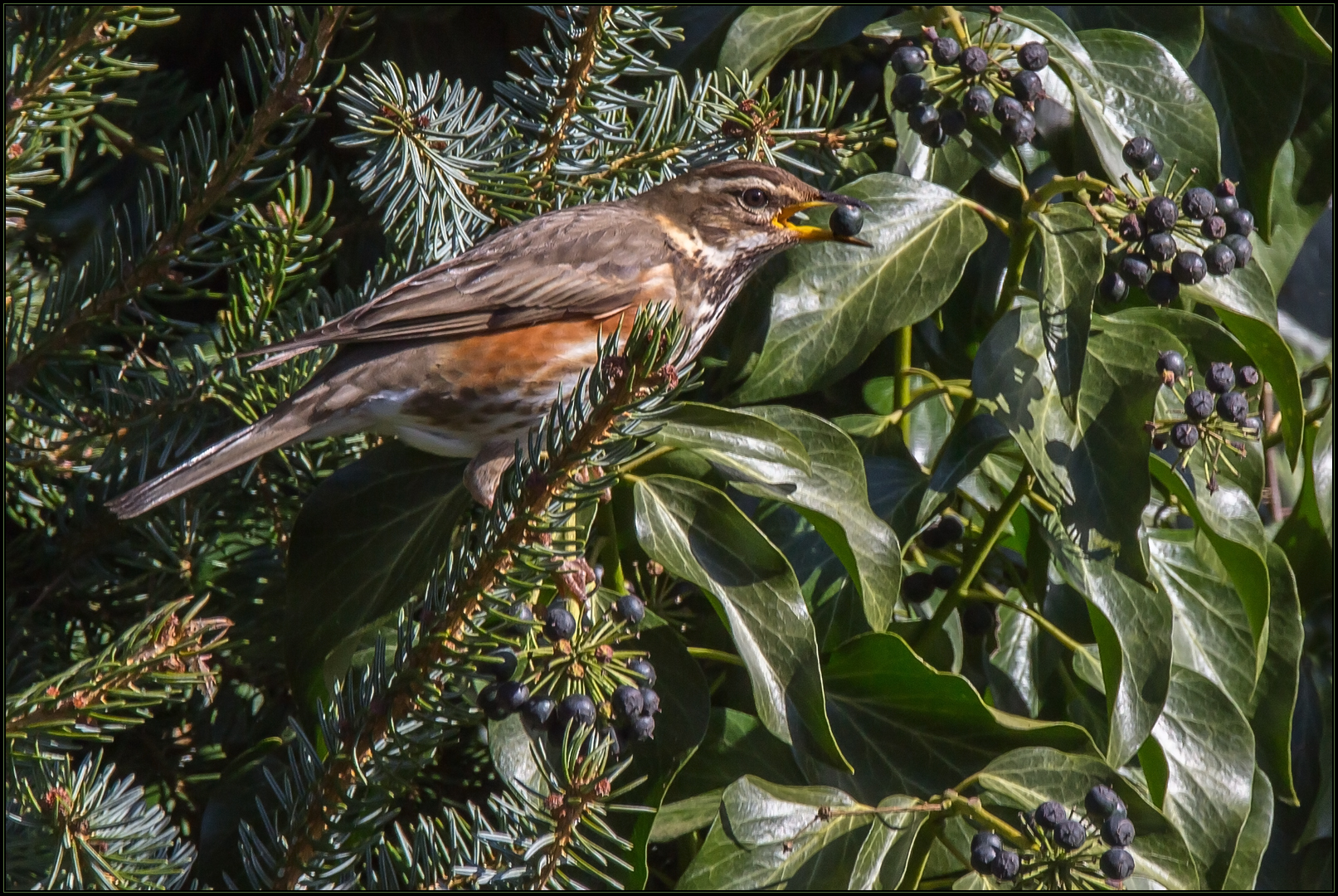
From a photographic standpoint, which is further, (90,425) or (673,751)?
(90,425)

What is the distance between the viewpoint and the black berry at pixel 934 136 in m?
2.18

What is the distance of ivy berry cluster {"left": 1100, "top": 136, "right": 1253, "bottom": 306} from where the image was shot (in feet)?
6.50

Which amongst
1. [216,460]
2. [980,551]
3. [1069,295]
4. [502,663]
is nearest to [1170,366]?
[1069,295]

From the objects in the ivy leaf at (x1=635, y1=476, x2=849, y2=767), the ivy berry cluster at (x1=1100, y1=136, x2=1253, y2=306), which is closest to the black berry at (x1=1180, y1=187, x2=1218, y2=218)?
the ivy berry cluster at (x1=1100, y1=136, x2=1253, y2=306)

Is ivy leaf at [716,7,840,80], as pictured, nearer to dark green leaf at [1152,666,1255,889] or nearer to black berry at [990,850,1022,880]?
dark green leaf at [1152,666,1255,889]

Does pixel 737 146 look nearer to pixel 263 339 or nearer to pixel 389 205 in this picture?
pixel 389 205

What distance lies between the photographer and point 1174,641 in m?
2.16

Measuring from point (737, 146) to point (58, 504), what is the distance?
157 cm

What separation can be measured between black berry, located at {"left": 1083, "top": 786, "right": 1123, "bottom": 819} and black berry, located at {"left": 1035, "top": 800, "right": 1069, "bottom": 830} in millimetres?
59

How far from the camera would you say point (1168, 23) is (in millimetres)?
2477

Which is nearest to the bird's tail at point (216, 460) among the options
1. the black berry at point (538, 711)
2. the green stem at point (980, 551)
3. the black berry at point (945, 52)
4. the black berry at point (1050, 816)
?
the black berry at point (538, 711)

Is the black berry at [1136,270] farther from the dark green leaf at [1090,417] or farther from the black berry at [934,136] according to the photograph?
the black berry at [934,136]

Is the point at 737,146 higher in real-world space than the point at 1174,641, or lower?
higher

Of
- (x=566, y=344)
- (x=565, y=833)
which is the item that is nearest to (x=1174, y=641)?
(x=565, y=833)
